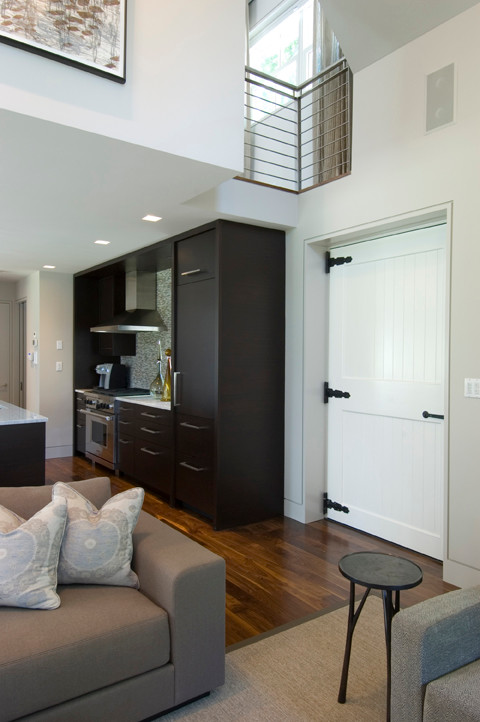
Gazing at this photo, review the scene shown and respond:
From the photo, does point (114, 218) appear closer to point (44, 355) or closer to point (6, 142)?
point (6, 142)

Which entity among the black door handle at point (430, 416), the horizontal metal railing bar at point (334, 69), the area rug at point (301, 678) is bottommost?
the area rug at point (301, 678)

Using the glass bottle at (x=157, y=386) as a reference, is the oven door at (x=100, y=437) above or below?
below

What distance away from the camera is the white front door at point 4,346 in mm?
7672

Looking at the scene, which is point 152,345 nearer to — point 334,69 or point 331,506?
point 331,506

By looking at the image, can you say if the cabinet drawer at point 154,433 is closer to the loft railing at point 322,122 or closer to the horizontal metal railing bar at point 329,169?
the loft railing at point 322,122

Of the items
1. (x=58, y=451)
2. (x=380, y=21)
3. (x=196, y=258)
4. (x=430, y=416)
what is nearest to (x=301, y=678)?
(x=430, y=416)

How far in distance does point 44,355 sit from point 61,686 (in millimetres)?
5106

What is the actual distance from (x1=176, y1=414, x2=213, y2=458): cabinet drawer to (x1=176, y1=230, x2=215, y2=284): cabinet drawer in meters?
1.10

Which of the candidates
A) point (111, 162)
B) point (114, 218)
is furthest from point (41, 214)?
point (111, 162)

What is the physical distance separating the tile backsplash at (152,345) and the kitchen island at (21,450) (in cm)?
192

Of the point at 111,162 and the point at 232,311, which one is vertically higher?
the point at 111,162

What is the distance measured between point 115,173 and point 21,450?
6.81 feet

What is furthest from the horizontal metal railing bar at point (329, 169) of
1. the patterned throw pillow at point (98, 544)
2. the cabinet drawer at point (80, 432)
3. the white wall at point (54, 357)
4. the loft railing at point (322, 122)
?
the cabinet drawer at point (80, 432)

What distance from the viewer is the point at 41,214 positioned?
357 centimetres
